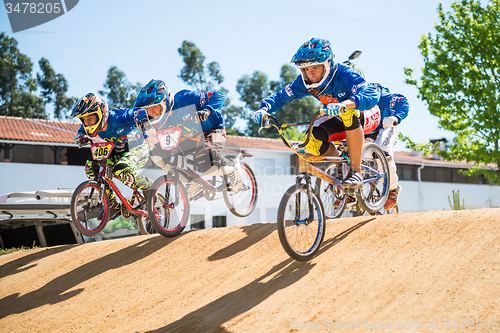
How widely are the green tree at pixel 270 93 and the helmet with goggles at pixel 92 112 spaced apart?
43250 millimetres

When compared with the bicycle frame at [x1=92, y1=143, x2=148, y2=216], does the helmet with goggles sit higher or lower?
higher

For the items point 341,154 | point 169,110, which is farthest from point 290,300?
point 169,110

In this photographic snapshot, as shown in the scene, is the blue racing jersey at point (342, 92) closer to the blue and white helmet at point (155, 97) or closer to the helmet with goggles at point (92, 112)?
the blue and white helmet at point (155, 97)

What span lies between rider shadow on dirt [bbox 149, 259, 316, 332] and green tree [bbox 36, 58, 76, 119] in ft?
154

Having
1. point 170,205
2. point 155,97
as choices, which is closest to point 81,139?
point 155,97

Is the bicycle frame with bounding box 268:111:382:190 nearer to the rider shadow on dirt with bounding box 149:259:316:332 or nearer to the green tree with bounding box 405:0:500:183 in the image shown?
the rider shadow on dirt with bounding box 149:259:316:332

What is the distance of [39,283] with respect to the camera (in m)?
6.87

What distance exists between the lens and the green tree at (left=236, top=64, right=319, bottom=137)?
5172 cm

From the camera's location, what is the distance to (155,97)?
6727 millimetres

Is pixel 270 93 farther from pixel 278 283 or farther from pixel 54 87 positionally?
pixel 278 283

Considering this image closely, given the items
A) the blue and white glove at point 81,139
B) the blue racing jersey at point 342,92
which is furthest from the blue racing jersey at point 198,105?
the blue racing jersey at point 342,92

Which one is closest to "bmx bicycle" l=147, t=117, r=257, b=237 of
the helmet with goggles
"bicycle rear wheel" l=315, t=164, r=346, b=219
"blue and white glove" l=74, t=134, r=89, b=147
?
the helmet with goggles

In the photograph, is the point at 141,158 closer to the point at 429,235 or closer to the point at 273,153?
the point at 429,235

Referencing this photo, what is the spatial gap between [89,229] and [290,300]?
4236 millimetres
